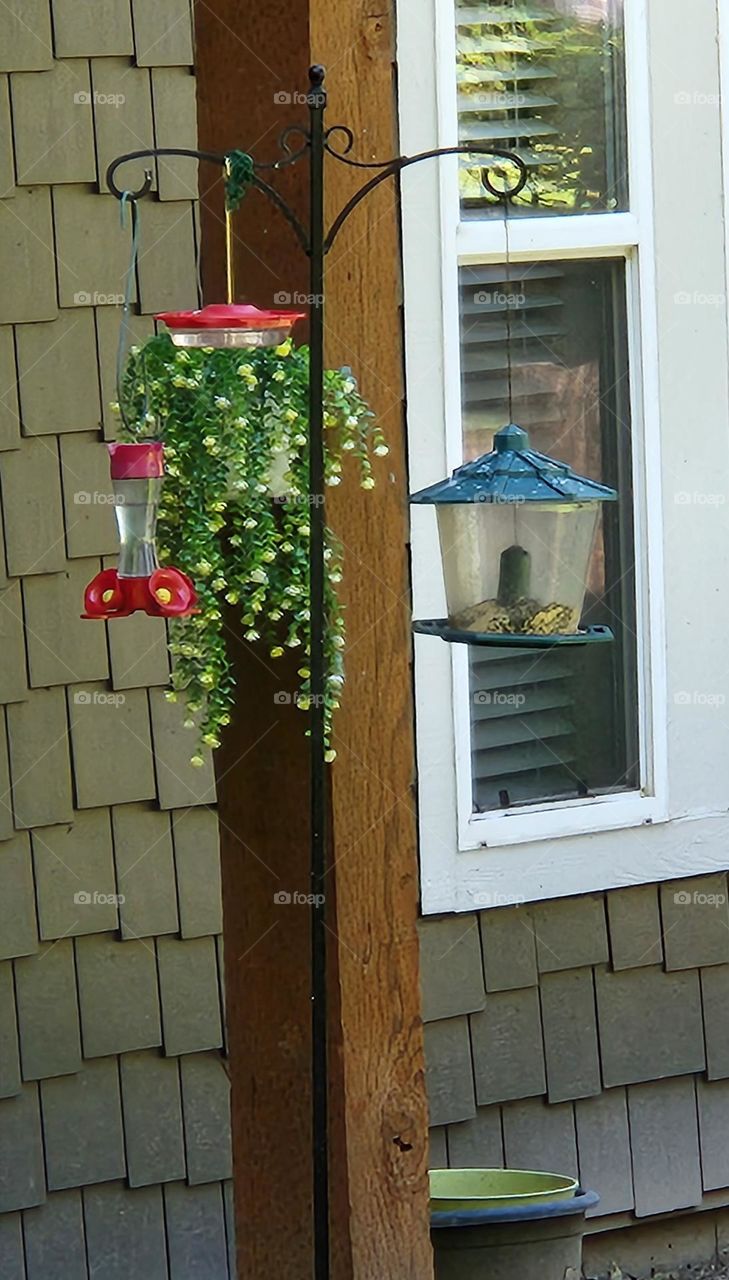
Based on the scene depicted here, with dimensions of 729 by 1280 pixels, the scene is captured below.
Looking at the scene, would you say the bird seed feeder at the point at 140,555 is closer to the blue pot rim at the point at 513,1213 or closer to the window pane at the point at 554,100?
the blue pot rim at the point at 513,1213

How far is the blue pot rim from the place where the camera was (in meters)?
3.13

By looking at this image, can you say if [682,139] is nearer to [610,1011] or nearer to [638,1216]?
[610,1011]

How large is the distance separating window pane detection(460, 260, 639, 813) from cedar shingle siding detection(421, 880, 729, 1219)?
0.93 ft

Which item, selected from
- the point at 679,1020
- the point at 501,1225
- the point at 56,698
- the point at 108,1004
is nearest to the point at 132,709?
the point at 56,698

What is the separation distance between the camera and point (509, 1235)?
3145 mm

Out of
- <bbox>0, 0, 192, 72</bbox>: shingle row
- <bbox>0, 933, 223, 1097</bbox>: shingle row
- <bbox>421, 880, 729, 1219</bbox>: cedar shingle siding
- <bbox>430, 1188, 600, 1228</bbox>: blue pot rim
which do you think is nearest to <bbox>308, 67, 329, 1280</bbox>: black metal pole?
<bbox>430, 1188, 600, 1228</bbox>: blue pot rim

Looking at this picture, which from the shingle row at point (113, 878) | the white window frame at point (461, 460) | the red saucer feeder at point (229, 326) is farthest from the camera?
the white window frame at point (461, 460)

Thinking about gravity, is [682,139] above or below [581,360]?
above

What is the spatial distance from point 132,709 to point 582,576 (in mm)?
1244

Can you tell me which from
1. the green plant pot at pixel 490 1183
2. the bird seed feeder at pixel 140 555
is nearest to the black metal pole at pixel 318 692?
the bird seed feeder at pixel 140 555

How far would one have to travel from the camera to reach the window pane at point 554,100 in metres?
3.70

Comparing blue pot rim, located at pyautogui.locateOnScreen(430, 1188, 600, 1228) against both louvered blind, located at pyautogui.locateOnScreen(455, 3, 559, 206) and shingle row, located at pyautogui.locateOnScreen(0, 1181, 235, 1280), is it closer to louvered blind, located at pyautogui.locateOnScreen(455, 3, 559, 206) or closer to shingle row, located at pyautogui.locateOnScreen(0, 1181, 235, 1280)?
shingle row, located at pyautogui.locateOnScreen(0, 1181, 235, 1280)

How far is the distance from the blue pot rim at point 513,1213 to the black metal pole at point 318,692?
0.84 meters

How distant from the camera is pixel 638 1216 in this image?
4.00m
